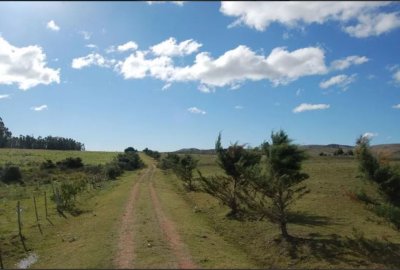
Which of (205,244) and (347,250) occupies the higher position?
(205,244)

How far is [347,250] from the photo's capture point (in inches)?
872

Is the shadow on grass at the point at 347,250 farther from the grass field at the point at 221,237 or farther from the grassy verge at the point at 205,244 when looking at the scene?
the grassy verge at the point at 205,244

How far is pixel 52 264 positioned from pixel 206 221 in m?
13.6

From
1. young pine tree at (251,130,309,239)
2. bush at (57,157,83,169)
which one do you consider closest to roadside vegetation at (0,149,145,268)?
young pine tree at (251,130,309,239)

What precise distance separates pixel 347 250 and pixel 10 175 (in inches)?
2178

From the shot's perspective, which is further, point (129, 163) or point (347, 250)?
point (129, 163)

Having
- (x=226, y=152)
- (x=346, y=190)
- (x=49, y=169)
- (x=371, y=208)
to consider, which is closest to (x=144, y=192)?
(x=226, y=152)

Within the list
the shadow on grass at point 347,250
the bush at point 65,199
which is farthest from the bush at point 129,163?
the shadow on grass at point 347,250

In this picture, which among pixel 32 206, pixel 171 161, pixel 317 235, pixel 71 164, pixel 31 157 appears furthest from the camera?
pixel 31 157

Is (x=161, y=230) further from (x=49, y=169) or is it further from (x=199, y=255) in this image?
(x=49, y=169)

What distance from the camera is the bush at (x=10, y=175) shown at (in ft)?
215

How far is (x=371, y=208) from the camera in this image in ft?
105

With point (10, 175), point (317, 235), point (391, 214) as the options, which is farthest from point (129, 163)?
point (391, 214)

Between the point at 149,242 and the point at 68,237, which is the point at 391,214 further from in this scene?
the point at 68,237
